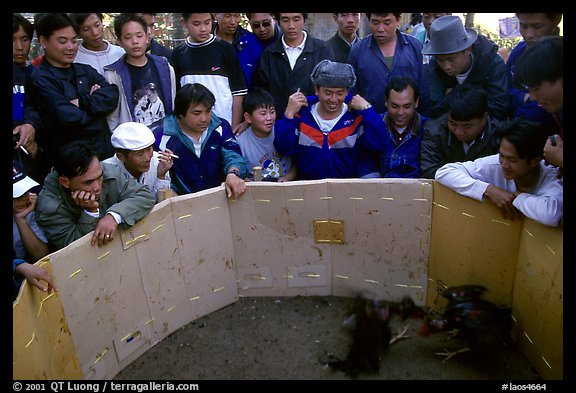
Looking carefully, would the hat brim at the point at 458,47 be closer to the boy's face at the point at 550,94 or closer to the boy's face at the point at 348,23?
the boy's face at the point at 550,94

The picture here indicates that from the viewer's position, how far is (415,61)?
4215mm

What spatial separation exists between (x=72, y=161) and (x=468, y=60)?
2796 millimetres

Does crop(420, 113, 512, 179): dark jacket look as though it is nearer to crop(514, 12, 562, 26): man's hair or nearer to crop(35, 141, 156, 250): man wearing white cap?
crop(514, 12, 562, 26): man's hair

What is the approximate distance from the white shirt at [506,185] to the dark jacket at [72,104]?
249cm

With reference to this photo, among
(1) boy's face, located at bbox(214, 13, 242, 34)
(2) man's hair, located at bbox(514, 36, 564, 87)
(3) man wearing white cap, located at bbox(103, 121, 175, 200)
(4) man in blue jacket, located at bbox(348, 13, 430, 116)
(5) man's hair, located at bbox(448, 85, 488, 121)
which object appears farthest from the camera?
(1) boy's face, located at bbox(214, 13, 242, 34)

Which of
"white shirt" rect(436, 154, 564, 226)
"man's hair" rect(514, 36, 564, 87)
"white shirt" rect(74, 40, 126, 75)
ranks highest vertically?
"white shirt" rect(74, 40, 126, 75)

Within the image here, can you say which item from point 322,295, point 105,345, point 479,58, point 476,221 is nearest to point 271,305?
point 322,295

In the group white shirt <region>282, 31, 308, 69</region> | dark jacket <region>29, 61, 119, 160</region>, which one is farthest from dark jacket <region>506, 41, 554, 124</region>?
dark jacket <region>29, 61, 119, 160</region>

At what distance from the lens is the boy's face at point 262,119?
3955mm

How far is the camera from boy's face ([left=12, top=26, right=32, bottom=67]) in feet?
12.0

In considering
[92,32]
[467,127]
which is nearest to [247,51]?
[92,32]

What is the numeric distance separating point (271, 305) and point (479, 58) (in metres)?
2.36

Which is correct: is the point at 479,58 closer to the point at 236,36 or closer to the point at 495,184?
the point at 495,184

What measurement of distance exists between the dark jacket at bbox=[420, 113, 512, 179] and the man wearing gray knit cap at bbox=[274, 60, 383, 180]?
1.18ft
